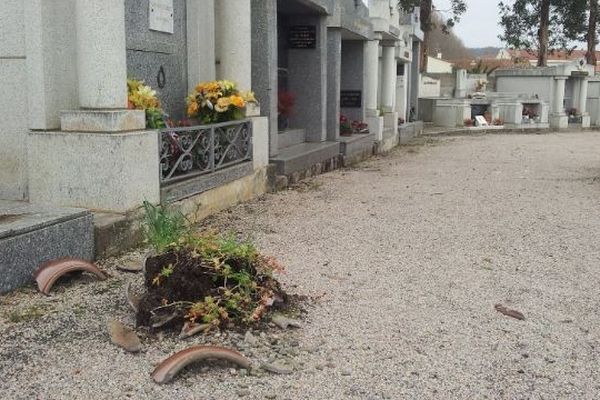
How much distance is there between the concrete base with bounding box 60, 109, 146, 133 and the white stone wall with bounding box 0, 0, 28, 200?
1.28 feet

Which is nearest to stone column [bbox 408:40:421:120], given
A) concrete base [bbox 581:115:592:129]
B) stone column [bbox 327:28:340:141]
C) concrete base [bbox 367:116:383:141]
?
concrete base [bbox 367:116:383:141]

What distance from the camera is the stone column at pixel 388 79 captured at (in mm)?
16281

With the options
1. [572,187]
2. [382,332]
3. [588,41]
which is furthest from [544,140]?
[382,332]

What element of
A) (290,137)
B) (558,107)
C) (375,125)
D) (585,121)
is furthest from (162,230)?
(585,121)

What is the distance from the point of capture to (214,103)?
22.6 ft

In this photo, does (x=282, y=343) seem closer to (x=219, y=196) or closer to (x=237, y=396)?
(x=237, y=396)

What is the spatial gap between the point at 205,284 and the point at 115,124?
1.98 metres

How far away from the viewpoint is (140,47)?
6281 mm

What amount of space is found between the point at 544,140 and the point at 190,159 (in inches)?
573

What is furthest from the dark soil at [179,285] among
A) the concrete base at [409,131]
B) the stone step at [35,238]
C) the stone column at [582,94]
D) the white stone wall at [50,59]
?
the stone column at [582,94]

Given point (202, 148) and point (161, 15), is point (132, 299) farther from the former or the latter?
point (161, 15)

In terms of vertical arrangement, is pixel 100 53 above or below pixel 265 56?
below

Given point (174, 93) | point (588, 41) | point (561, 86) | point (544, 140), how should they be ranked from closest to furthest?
point (174, 93)
point (544, 140)
point (561, 86)
point (588, 41)

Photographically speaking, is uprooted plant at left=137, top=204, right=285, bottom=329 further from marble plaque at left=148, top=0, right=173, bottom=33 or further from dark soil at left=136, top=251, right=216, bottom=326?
marble plaque at left=148, top=0, right=173, bottom=33
